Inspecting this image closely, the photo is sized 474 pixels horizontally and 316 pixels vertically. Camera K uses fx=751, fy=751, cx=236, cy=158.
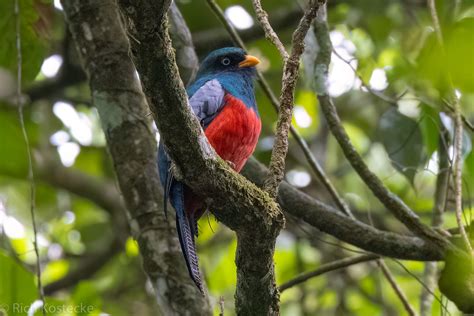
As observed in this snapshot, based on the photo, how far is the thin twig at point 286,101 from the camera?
254cm

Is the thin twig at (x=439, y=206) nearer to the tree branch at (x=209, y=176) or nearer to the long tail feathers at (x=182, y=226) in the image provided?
the long tail feathers at (x=182, y=226)

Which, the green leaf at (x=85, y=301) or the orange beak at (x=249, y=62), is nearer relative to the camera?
the green leaf at (x=85, y=301)

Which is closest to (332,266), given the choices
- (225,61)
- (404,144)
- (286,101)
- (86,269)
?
(404,144)

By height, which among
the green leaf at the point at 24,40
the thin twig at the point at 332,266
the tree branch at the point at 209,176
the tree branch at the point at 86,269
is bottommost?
the tree branch at the point at 209,176

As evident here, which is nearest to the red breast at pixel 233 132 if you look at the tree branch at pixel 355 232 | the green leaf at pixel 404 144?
the tree branch at pixel 355 232

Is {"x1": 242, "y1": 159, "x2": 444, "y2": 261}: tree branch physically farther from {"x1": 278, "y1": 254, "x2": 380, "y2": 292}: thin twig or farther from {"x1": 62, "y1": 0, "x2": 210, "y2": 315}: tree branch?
{"x1": 62, "y1": 0, "x2": 210, "y2": 315}: tree branch

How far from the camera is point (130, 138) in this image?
3973mm

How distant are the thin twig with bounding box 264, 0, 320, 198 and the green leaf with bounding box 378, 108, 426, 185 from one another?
163cm

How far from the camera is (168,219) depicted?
12.6 ft

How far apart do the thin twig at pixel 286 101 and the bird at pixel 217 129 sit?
0.76 m

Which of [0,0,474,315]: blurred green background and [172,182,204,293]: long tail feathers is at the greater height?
[0,0,474,315]: blurred green background

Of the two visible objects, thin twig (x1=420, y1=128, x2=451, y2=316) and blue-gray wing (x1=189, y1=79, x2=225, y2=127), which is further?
thin twig (x1=420, y1=128, x2=451, y2=316)

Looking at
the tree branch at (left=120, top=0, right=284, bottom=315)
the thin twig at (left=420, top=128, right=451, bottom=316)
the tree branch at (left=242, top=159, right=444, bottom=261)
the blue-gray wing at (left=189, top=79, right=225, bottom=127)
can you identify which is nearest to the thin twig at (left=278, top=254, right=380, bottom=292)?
the tree branch at (left=242, top=159, right=444, bottom=261)

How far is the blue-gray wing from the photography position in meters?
3.79
